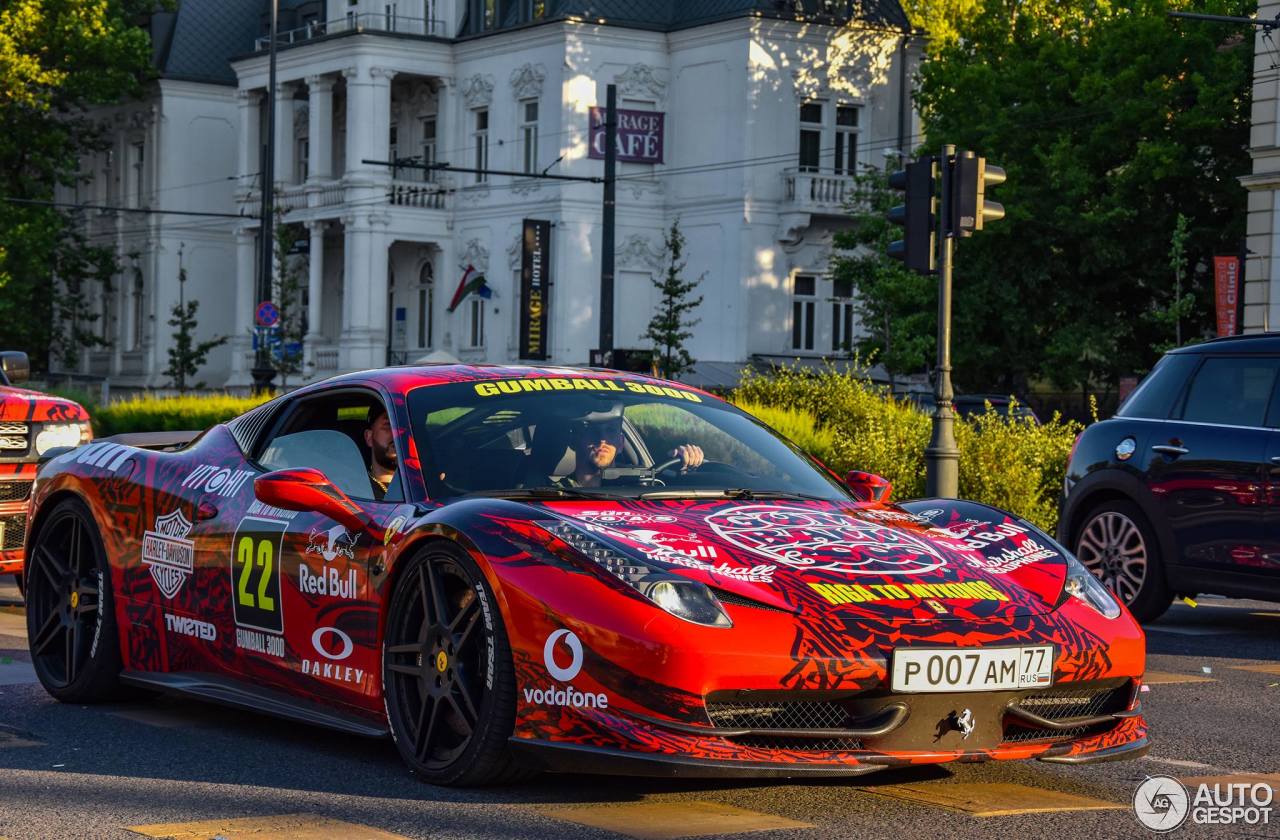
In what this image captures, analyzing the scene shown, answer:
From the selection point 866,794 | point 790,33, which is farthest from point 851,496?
point 790,33

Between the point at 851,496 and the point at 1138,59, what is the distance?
1533 inches

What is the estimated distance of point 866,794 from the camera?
6.37 meters

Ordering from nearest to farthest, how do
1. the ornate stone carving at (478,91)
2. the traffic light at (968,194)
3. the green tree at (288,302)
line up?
the traffic light at (968,194)
the green tree at (288,302)
the ornate stone carving at (478,91)

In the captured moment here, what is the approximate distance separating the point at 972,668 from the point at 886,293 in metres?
41.1

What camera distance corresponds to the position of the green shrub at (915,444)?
61.0ft

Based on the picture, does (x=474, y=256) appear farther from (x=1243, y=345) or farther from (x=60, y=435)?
(x=1243, y=345)

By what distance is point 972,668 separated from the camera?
5941 mm

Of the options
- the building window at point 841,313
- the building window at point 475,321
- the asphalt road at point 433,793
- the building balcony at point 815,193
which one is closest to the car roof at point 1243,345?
the asphalt road at point 433,793

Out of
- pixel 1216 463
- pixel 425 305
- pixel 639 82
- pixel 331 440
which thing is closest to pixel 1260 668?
pixel 1216 463

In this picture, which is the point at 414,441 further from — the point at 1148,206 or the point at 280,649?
the point at 1148,206

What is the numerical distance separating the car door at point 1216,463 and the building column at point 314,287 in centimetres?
5041

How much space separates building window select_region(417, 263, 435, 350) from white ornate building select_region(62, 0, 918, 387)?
74 mm

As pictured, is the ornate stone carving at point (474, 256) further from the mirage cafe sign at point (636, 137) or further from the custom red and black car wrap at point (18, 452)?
the custom red and black car wrap at point (18, 452)

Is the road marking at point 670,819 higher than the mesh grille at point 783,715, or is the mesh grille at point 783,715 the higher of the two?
the mesh grille at point 783,715
